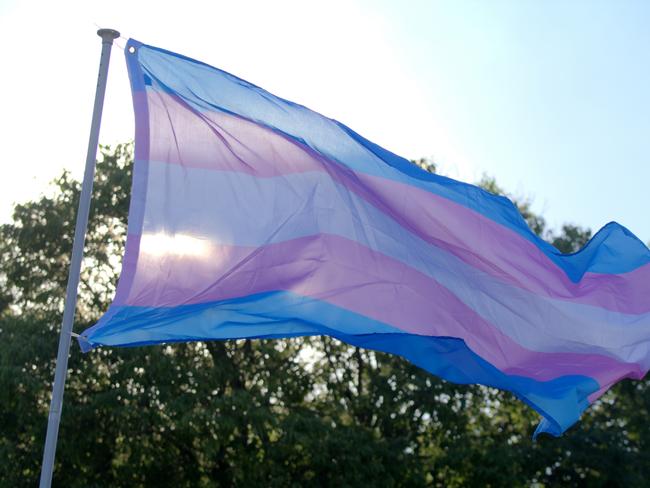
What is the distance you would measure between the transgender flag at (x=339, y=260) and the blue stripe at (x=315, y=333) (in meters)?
0.01

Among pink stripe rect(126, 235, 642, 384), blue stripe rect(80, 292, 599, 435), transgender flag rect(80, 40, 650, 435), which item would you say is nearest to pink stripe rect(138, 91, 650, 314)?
transgender flag rect(80, 40, 650, 435)

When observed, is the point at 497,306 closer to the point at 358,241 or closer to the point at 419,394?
the point at 358,241

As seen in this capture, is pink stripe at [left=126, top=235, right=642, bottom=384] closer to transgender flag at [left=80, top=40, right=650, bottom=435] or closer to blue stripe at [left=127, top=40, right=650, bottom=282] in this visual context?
transgender flag at [left=80, top=40, right=650, bottom=435]

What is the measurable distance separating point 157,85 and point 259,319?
6.62ft

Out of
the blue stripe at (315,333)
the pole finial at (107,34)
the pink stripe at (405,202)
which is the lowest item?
the blue stripe at (315,333)

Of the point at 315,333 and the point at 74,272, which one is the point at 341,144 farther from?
the point at 74,272

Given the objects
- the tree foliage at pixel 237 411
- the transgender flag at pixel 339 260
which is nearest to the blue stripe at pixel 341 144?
the transgender flag at pixel 339 260

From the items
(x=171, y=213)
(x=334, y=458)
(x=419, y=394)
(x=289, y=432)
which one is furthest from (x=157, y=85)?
(x=419, y=394)

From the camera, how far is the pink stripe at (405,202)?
8023 mm

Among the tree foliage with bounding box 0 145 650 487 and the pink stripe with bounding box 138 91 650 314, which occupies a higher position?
the tree foliage with bounding box 0 145 650 487

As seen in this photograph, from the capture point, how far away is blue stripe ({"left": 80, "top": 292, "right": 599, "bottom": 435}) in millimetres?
7051

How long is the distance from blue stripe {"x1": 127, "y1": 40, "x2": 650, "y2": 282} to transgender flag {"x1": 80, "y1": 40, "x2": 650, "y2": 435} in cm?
1

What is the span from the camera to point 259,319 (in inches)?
300

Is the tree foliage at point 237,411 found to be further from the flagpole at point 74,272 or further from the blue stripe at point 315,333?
the flagpole at point 74,272
